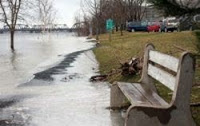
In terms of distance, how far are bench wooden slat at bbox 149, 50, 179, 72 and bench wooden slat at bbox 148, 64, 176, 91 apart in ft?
0.40

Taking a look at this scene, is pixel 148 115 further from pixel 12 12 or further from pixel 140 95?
pixel 12 12

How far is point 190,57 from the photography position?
17.6ft

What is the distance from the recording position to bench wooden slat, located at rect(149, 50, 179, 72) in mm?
5770

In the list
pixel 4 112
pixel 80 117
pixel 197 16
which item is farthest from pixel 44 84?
pixel 197 16

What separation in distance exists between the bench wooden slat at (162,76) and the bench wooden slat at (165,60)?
122 mm

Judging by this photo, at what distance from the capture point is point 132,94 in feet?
22.2

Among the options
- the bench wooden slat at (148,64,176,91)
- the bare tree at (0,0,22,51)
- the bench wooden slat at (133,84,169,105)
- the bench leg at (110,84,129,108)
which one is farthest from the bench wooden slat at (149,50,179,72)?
the bare tree at (0,0,22,51)

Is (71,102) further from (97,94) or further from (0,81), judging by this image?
(0,81)

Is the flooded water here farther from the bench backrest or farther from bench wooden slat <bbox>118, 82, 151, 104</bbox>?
the bench backrest

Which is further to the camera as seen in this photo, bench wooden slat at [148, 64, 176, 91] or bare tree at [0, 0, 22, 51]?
bare tree at [0, 0, 22, 51]

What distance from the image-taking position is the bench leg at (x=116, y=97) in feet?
26.8

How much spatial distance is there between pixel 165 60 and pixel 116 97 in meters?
2.12

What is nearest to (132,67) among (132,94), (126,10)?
(132,94)

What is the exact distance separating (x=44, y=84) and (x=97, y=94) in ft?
9.22
